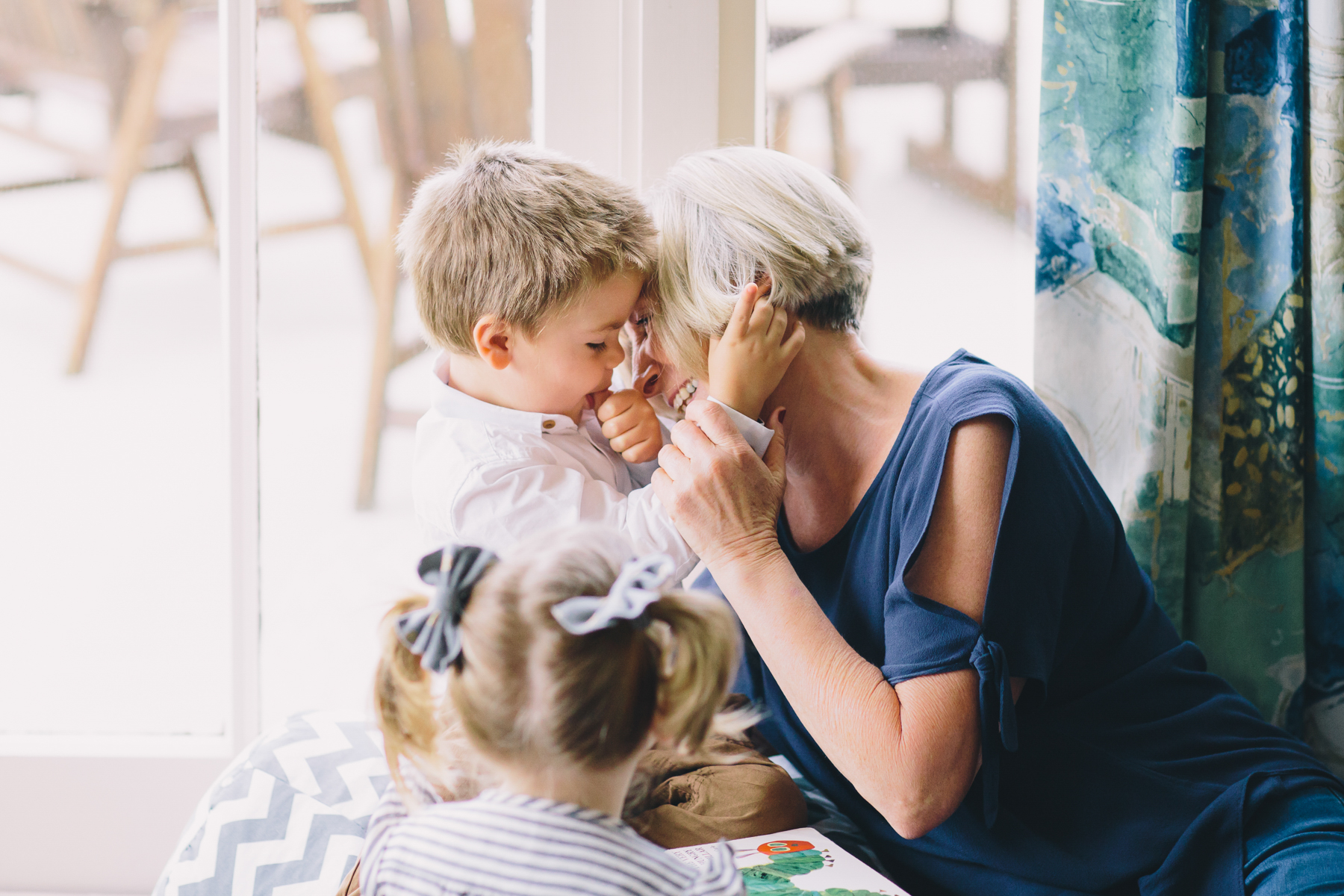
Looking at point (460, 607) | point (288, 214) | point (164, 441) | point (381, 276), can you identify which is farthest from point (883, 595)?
point (164, 441)

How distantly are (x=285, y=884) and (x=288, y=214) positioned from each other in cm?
114

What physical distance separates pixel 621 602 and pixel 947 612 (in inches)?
17.8

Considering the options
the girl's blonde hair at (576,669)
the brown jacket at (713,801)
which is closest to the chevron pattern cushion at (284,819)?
the brown jacket at (713,801)

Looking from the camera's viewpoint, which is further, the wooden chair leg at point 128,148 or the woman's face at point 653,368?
the wooden chair leg at point 128,148

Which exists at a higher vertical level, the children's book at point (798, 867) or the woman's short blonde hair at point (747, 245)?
the woman's short blonde hair at point (747, 245)

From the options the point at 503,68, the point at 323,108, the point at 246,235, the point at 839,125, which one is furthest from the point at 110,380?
the point at 839,125

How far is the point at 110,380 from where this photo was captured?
172cm

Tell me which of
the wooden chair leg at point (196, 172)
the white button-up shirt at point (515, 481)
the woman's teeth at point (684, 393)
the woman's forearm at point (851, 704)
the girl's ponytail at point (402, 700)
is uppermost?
the wooden chair leg at point (196, 172)

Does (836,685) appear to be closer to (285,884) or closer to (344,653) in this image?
(285,884)

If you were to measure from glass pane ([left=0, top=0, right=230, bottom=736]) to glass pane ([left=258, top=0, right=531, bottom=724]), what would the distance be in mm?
124

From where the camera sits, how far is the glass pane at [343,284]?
1.60m

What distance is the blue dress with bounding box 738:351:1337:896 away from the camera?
92 centimetres

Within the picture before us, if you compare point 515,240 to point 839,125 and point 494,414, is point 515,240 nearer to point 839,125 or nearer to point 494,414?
point 494,414

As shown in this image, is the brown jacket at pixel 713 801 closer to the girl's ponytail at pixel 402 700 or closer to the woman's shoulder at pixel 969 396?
the girl's ponytail at pixel 402 700
